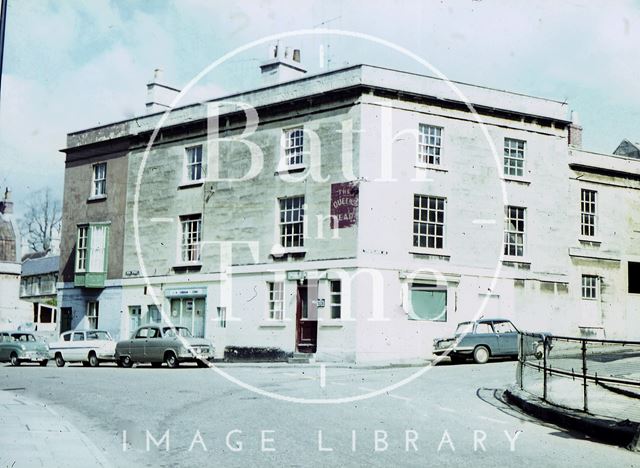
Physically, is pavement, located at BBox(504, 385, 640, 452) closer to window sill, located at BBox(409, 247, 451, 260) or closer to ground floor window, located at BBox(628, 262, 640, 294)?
window sill, located at BBox(409, 247, 451, 260)

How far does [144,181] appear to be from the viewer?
3541cm

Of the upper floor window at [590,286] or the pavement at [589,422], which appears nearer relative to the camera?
the pavement at [589,422]

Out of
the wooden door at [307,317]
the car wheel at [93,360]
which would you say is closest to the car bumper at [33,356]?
the car wheel at [93,360]

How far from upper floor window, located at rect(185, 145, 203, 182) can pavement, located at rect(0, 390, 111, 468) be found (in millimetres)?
21144

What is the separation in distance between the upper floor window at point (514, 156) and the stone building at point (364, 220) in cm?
6

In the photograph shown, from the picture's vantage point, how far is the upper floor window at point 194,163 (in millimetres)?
33281

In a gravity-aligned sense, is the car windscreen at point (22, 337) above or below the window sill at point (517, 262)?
below

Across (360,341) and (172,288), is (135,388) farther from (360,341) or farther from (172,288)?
(172,288)

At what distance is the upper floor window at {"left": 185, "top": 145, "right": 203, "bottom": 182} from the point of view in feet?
109

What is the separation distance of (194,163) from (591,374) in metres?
24.3

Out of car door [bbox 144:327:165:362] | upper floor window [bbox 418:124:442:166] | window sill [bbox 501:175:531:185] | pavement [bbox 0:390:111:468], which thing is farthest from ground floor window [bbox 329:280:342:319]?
pavement [bbox 0:390:111:468]

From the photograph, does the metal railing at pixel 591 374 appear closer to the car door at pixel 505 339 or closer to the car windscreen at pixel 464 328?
the car door at pixel 505 339

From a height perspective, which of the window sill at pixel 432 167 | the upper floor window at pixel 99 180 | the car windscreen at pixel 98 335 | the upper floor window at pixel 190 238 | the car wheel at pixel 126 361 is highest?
the upper floor window at pixel 99 180

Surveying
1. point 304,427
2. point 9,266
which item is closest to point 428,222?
point 304,427
